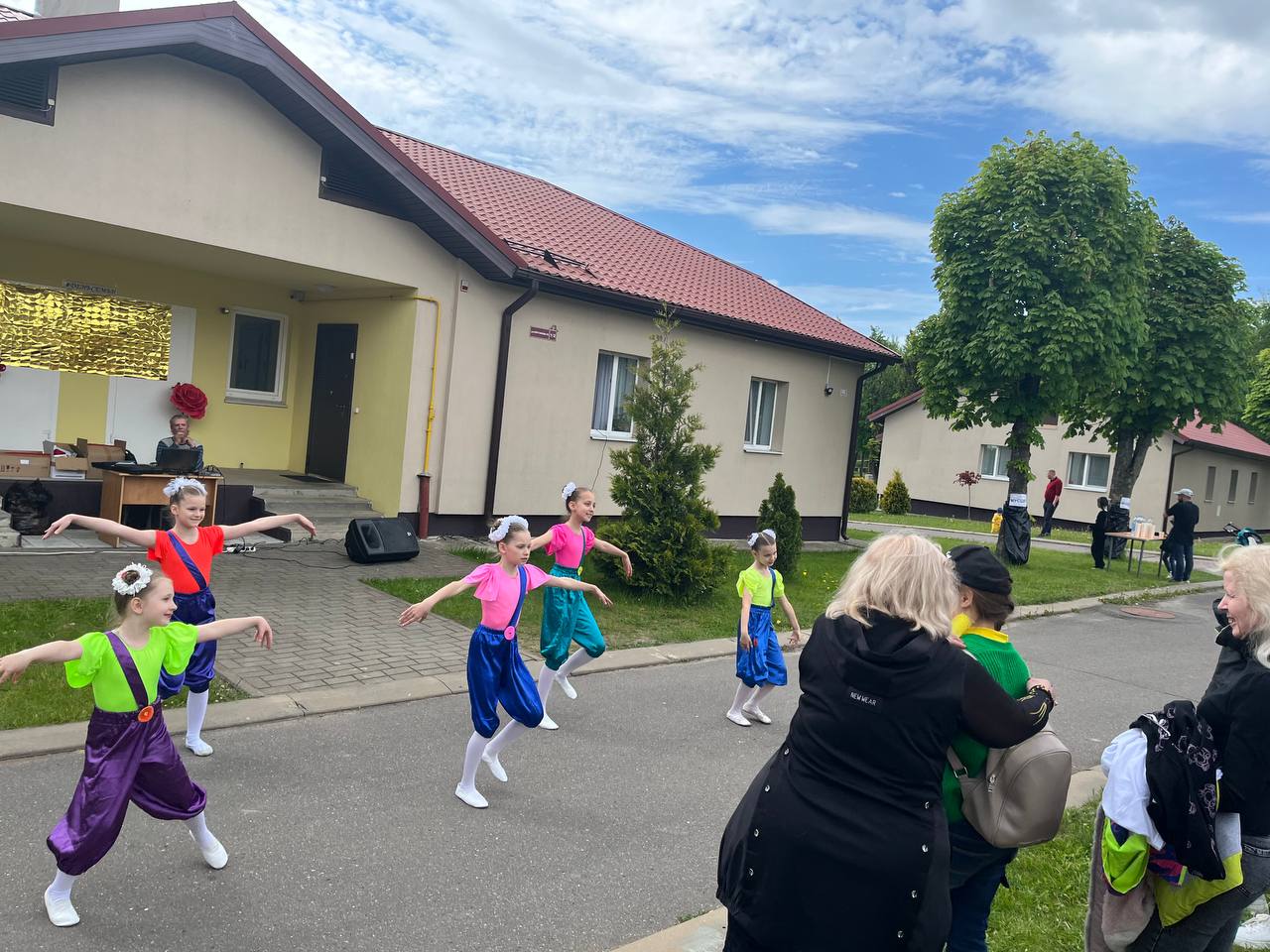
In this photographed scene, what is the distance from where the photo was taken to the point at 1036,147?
54.1ft

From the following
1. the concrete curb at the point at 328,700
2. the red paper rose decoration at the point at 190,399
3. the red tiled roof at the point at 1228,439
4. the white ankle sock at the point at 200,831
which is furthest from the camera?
the red tiled roof at the point at 1228,439

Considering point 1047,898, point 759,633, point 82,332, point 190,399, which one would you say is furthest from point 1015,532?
point 82,332

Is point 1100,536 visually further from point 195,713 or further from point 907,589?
point 907,589

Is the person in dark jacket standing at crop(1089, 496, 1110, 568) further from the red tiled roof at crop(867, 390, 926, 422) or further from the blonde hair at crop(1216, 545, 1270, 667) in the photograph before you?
the red tiled roof at crop(867, 390, 926, 422)

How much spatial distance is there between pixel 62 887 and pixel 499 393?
10.2m

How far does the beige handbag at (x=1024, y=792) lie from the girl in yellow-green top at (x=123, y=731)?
2.82 meters

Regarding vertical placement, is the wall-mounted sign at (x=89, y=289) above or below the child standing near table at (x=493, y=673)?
above

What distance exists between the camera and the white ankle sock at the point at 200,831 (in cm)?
387

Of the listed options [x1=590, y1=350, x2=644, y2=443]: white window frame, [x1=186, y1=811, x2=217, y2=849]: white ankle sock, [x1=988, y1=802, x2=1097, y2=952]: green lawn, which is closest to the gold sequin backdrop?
[x1=590, y1=350, x2=644, y2=443]: white window frame

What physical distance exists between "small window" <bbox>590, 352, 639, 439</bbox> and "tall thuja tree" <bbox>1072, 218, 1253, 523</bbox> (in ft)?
36.5

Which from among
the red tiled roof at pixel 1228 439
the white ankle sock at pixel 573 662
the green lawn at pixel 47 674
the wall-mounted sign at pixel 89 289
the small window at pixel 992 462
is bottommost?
the green lawn at pixel 47 674

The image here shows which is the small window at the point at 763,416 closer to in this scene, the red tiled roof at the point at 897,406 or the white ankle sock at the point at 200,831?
the white ankle sock at the point at 200,831

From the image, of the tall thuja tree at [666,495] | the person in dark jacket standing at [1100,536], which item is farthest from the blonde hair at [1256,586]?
the person in dark jacket standing at [1100,536]

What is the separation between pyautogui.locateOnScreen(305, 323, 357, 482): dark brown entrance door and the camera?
13695 mm
